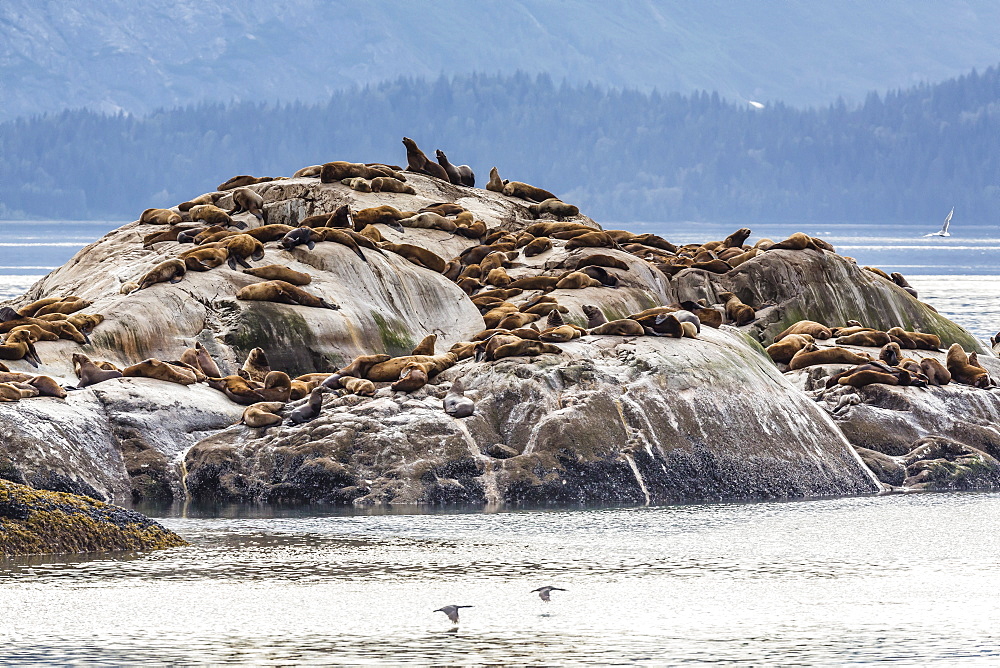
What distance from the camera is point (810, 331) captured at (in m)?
23.8

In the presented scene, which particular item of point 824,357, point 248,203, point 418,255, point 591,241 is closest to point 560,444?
point 824,357

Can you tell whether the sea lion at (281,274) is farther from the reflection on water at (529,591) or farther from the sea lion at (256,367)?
the reflection on water at (529,591)

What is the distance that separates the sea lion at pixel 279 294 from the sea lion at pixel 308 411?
3.99m

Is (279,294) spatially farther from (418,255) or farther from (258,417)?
(418,255)

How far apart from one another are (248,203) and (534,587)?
1689cm

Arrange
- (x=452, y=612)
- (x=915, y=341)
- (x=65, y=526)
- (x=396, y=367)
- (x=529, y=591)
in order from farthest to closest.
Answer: (x=915, y=341) < (x=396, y=367) < (x=65, y=526) < (x=529, y=591) < (x=452, y=612)

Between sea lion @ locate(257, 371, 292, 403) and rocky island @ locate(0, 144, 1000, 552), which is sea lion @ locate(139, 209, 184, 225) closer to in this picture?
rocky island @ locate(0, 144, 1000, 552)

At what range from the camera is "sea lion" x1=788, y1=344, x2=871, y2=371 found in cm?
2089

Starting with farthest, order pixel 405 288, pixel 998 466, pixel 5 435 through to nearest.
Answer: pixel 405 288 → pixel 998 466 → pixel 5 435

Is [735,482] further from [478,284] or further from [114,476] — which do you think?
[478,284]

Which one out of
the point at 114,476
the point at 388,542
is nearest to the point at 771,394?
the point at 388,542

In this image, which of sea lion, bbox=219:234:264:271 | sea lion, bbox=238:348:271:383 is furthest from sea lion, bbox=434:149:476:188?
sea lion, bbox=238:348:271:383

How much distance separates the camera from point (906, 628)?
1070cm

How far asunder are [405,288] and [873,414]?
24.6 ft
